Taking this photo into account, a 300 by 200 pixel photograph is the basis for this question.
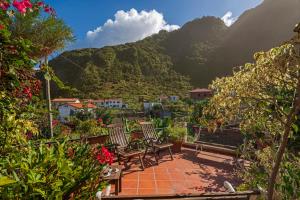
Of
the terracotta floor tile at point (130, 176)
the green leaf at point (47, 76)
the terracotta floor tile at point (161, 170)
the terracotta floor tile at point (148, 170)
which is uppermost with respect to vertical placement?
the green leaf at point (47, 76)

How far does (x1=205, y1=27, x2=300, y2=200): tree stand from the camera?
189cm

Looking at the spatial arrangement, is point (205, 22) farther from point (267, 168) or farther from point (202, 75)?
point (267, 168)

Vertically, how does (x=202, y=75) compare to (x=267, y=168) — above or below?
above

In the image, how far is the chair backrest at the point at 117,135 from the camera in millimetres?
5746

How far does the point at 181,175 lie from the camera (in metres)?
5.08

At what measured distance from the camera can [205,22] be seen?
73750 mm

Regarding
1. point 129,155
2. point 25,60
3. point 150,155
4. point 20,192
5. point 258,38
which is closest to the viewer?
point 25,60

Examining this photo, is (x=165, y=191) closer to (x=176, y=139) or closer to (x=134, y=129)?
(x=176, y=139)

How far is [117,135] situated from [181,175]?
6.27 ft

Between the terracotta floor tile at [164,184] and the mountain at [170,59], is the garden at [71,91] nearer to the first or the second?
the terracotta floor tile at [164,184]

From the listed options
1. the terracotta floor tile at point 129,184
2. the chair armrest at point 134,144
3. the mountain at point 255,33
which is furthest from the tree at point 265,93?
the mountain at point 255,33

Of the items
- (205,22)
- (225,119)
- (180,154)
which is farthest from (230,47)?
(225,119)

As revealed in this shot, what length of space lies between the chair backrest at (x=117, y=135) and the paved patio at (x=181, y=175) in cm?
62

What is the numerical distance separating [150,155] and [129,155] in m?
1.71
